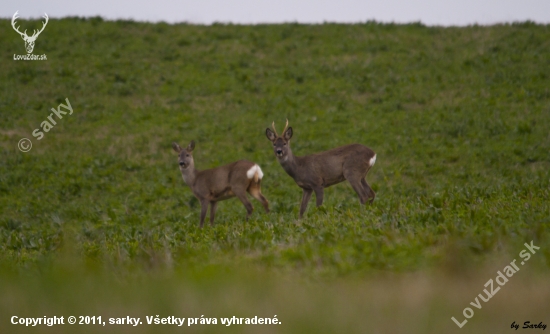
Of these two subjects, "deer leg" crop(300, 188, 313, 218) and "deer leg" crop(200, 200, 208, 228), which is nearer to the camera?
"deer leg" crop(300, 188, 313, 218)

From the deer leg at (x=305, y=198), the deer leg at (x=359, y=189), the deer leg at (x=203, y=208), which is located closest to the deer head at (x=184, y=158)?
the deer leg at (x=203, y=208)

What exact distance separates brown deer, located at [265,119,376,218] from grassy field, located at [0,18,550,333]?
0.46 m

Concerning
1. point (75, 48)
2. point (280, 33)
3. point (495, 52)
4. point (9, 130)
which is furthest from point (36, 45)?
point (495, 52)

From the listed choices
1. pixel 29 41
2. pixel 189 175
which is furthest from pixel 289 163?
pixel 29 41

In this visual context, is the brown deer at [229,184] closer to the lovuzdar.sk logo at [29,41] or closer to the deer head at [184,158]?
the deer head at [184,158]

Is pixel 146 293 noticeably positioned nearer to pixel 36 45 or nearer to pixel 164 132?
pixel 164 132

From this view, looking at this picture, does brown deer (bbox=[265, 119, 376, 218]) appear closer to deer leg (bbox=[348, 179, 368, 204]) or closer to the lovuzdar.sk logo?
deer leg (bbox=[348, 179, 368, 204])

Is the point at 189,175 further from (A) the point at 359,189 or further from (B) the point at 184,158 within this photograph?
(A) the point at 359,189

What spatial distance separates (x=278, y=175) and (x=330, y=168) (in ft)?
15.2

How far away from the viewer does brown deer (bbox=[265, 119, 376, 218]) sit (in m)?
11.3

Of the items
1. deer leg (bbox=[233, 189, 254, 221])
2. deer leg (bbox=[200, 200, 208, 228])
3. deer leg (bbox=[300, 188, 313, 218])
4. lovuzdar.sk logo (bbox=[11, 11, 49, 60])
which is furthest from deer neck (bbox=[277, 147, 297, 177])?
lovuzdar.sk logo (bbox=[11, 11, 49, 60])

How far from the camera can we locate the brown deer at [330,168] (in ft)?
37.1

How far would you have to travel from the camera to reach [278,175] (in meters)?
16.0

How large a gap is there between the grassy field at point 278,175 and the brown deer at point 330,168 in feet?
1.51
